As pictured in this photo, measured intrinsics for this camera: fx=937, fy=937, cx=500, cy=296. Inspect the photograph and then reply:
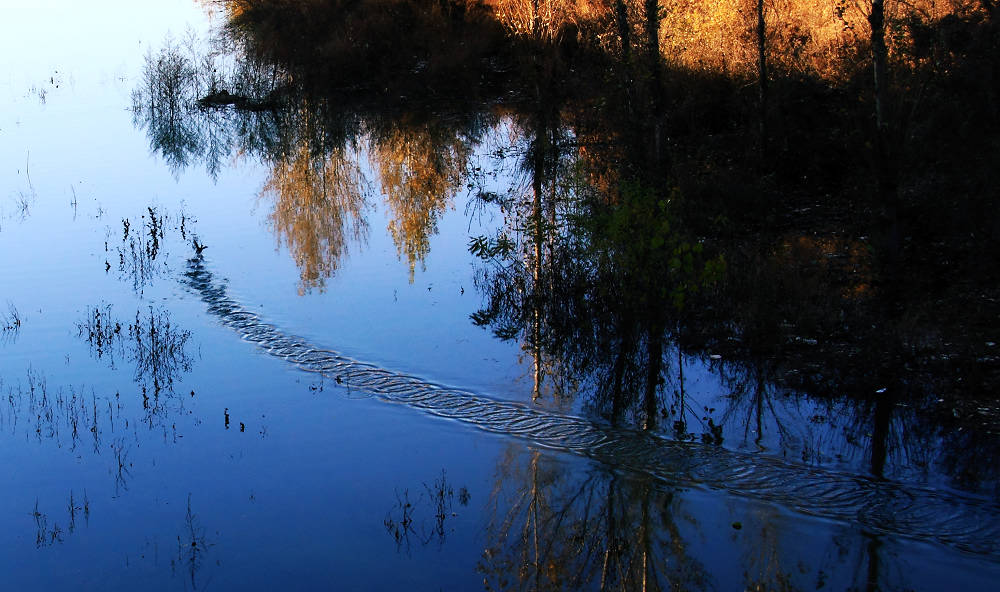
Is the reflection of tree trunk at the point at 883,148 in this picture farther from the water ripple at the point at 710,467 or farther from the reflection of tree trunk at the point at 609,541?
the reflection of tree trunk at the point at 609,541

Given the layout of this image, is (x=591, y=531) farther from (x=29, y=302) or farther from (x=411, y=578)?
(x=29, y=302)

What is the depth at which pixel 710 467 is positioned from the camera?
8.56m

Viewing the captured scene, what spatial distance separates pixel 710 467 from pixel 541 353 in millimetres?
3458

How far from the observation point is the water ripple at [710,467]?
7.44 metres

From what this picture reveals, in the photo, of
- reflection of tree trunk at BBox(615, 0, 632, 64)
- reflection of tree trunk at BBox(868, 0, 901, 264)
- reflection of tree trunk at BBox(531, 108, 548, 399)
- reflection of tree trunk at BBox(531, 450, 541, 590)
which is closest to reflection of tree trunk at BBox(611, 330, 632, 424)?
reflection of tree trunk at BBox(531, 108, 548, 399)

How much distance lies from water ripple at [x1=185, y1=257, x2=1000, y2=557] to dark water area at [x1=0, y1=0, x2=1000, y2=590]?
4cm

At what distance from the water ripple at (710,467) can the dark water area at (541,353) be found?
4cm

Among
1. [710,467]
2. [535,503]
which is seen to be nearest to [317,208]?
[535,503]

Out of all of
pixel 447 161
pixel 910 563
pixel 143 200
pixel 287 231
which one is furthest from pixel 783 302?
pixel 143 200

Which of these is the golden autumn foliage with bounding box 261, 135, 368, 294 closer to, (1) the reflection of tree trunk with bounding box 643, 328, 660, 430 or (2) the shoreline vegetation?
(2) the shoreline vegetation

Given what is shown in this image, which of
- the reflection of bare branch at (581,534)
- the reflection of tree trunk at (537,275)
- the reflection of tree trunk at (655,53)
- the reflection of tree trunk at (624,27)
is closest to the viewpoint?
the reflection of bare branch at (581,534)

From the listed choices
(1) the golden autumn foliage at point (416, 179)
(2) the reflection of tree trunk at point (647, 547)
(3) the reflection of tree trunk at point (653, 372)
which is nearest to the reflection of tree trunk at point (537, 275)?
(3) the reflection of tree trunk at point (653, 372)

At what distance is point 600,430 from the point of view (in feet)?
31.1

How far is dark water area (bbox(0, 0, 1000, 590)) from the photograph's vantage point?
7.53 metres
